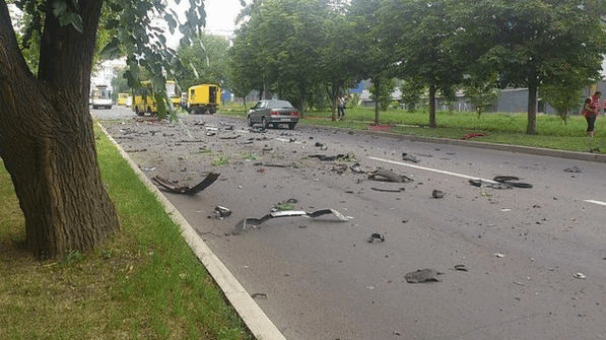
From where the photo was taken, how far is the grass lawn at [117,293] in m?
3.51

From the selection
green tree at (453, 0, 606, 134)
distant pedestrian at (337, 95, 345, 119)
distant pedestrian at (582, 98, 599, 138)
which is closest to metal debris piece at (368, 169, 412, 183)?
green tree at (453, 0, 606, 134)

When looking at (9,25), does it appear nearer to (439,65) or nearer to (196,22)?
(196,22)

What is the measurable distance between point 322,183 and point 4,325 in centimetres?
703

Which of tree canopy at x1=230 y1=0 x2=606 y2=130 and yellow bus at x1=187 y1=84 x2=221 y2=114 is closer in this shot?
tree canopy at x1=230 y1=0 x2=606 y2=130

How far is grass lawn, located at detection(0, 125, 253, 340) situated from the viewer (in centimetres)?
351

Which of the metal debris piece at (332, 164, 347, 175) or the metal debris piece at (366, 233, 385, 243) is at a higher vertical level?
the metal debris piece at (332, 164, 347, 175)

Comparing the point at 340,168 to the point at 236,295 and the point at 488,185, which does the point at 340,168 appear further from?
the point at 236,295

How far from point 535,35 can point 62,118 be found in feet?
58.6

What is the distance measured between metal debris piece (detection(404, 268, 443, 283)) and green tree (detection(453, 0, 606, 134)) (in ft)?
47.8

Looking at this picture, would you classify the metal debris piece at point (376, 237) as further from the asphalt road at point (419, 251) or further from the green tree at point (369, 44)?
the green tree at point (369, 44)

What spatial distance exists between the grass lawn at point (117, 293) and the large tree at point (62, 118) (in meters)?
0.28

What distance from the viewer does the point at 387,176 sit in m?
10.5

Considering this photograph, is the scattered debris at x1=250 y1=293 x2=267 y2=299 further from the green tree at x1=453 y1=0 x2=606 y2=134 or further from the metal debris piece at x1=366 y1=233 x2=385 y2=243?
the green tree at x1=453 y1=0 x2=606 y2=134

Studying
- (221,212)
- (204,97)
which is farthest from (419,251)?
(204,97)
